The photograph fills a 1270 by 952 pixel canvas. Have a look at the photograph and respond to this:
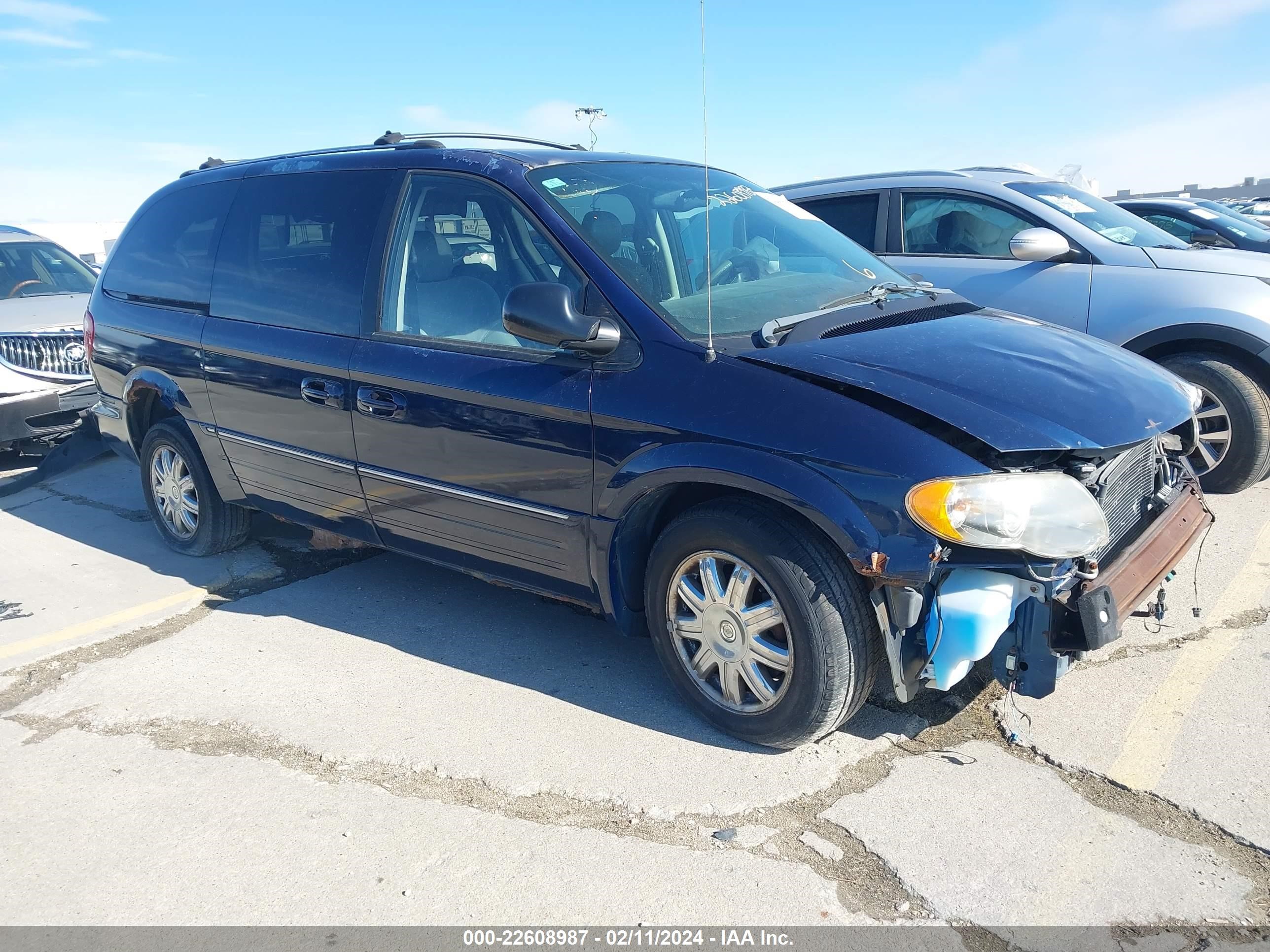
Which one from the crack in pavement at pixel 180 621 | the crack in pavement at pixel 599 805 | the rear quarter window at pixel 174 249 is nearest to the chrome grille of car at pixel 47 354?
the rear quarter window at pixel 174 249

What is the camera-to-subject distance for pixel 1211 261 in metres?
5.37

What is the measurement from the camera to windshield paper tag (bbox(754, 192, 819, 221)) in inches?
166

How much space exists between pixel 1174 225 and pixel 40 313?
1030cm

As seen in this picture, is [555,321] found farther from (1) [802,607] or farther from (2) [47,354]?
(2) [47,354]

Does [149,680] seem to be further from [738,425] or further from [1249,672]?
[1249,672]

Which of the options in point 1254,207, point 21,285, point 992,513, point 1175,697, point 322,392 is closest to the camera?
point 992,513

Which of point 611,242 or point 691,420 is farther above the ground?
point 611,242

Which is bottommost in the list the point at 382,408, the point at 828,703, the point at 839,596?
the point at 828,703

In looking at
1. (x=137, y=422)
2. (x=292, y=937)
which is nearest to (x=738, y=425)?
(x=292, y=937)

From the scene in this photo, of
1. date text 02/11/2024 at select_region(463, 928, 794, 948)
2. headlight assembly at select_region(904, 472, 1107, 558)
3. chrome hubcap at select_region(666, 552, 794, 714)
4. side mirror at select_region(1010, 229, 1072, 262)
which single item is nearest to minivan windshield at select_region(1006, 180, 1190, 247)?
side mirror at select_region(1010, 229, 1072, 262)

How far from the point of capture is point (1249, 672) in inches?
134

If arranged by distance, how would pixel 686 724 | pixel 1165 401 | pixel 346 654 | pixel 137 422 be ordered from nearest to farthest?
pixel 1165 401
pixel 686 724
pixel 346 654
pixel 137 422

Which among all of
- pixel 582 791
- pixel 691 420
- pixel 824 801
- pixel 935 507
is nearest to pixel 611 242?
pixel 691 420

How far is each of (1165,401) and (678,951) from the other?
7.34 feet
